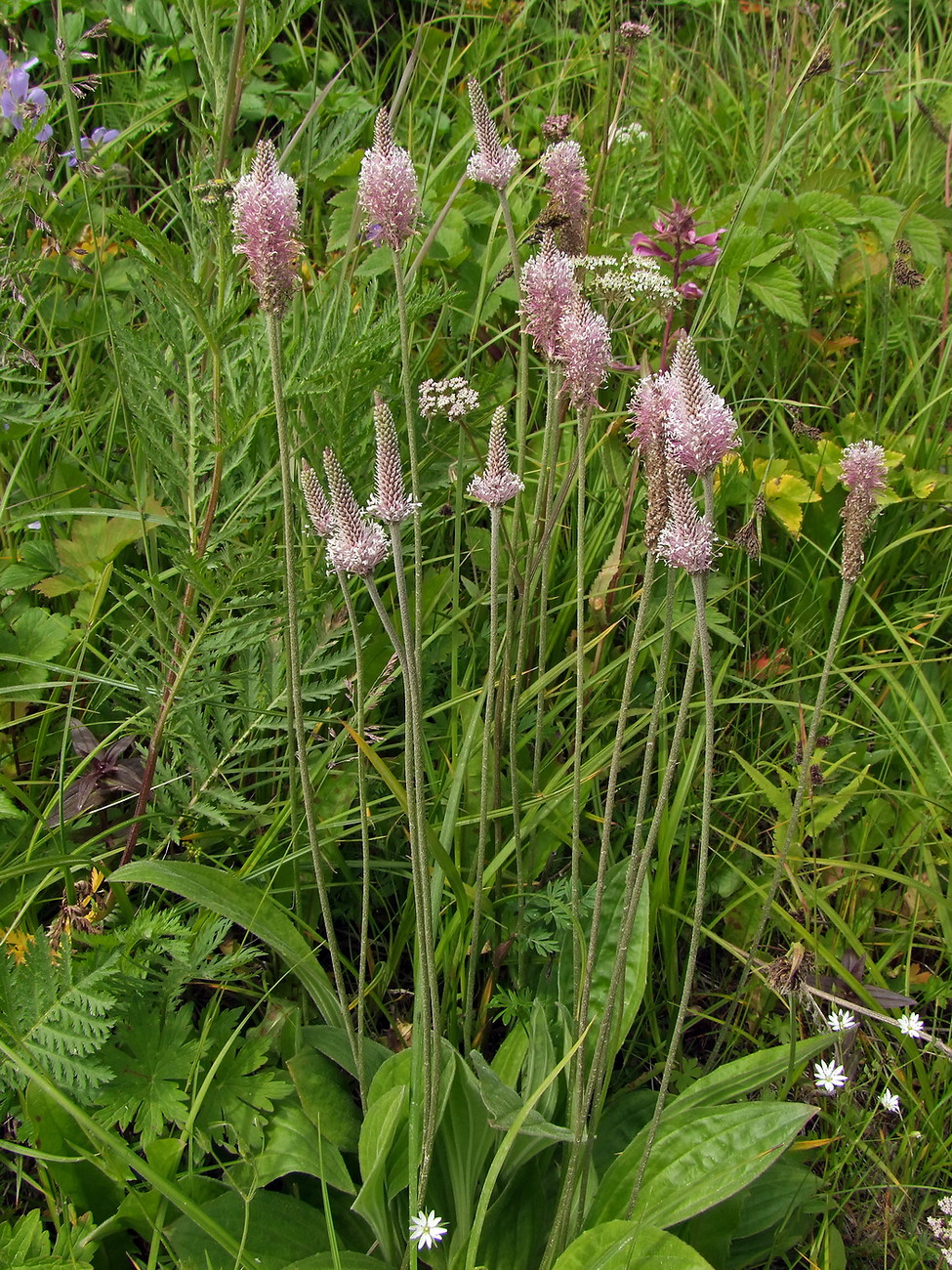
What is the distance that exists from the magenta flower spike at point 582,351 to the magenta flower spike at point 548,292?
9cm

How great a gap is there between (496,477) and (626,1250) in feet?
3.49

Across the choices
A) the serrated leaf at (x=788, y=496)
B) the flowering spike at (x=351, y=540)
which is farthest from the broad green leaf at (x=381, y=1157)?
the serrated leaf at (x=788, y=496)

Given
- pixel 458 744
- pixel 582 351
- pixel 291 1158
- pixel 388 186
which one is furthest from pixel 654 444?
pixel 291 1158

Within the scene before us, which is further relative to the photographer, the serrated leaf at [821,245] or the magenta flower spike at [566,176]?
the serrated leaf at [821,245]

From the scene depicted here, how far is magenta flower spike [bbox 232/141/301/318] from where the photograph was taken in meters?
1.24

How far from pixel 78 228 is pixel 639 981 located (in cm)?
252

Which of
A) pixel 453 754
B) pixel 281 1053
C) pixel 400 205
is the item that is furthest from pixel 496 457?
pixel 281 1053

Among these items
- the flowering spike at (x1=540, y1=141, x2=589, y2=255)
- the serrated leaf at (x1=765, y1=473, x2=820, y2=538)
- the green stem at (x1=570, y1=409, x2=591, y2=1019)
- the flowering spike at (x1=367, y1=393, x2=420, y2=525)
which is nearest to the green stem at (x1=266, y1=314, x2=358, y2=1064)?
the flowering spike at (x1=367, y1=393, x2=420, y2=525)

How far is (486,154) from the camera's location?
1650mm

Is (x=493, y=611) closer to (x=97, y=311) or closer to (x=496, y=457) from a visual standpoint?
(x=496, y=457)

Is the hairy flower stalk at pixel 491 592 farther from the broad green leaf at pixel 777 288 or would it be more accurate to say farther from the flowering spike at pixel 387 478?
the broad green leaf at pixel 777 288

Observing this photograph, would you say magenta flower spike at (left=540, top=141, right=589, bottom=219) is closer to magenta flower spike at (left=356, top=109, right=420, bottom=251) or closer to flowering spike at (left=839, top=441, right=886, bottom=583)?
magenta flower spike at (left=356, top=109, right=420, bottom=251)

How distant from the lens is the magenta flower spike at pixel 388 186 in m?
1.41

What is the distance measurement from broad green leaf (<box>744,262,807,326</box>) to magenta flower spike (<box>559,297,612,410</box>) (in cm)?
114
